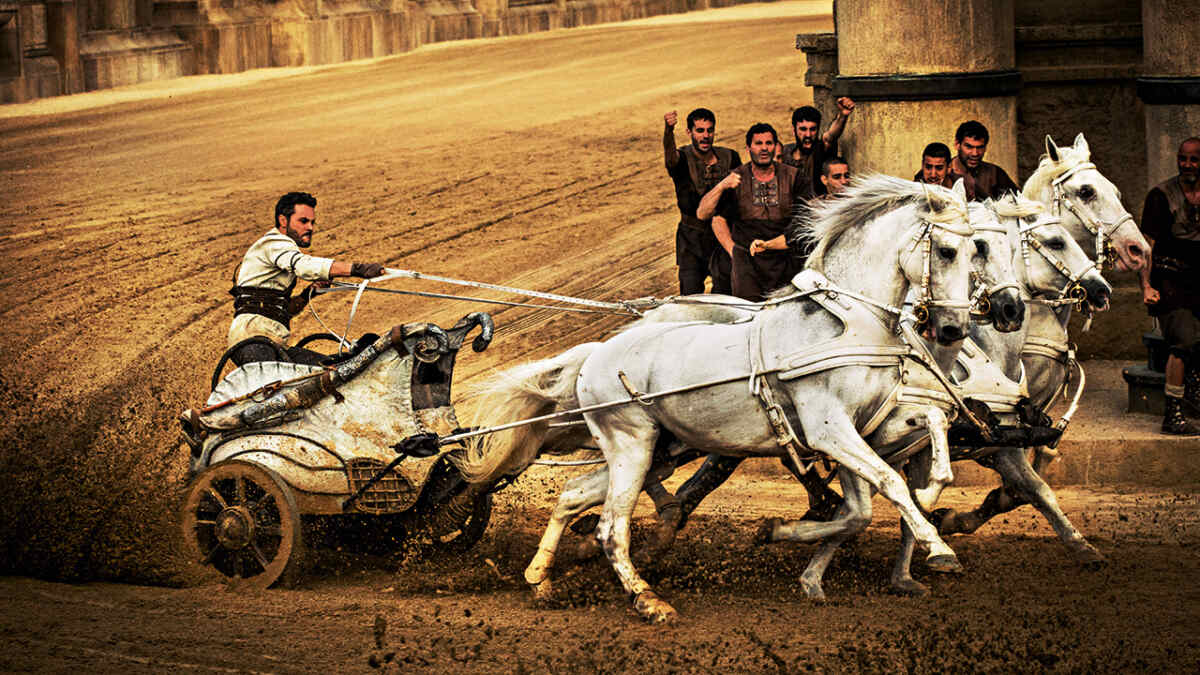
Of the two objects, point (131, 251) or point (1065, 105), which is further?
point (131, 251)

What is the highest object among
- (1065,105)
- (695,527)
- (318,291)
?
(1065,105)

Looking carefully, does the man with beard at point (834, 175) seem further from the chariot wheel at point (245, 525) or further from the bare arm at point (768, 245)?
the chariot wheel at point (245, 525)

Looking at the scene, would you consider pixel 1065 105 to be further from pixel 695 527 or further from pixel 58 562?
pixel 58 562

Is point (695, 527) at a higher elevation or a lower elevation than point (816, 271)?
lower

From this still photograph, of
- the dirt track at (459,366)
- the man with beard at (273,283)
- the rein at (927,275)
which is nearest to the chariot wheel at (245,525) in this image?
the dirt track at (459,366)

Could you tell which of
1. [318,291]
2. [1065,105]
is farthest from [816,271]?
[1065,105]

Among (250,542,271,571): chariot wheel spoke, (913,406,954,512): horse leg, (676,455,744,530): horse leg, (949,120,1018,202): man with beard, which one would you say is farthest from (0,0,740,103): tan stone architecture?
(913,406,954,512): horse leg

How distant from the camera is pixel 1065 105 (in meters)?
12.6

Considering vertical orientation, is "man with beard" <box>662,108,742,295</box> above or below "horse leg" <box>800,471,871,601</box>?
above

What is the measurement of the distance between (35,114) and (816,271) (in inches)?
527

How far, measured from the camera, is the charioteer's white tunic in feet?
27.7

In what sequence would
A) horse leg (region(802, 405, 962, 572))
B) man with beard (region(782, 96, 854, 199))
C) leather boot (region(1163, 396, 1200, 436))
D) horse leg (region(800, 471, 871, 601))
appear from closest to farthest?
horse leg (region(802, 405, 962, 572)) → horse leg (region(800, 471, 871, 601)) → leather boot (region(1163, 396, 1200, 436)) → man with beard (region(782, 96, 854, 199))

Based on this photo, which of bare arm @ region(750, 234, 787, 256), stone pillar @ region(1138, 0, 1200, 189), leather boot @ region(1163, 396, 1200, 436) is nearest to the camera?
bare arm @ region(750, 234, 787, 256)

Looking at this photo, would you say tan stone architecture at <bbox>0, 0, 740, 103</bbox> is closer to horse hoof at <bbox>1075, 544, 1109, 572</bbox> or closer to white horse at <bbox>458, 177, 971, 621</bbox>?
white horse at <bbox>458, 177, 971, 621</bbox>
